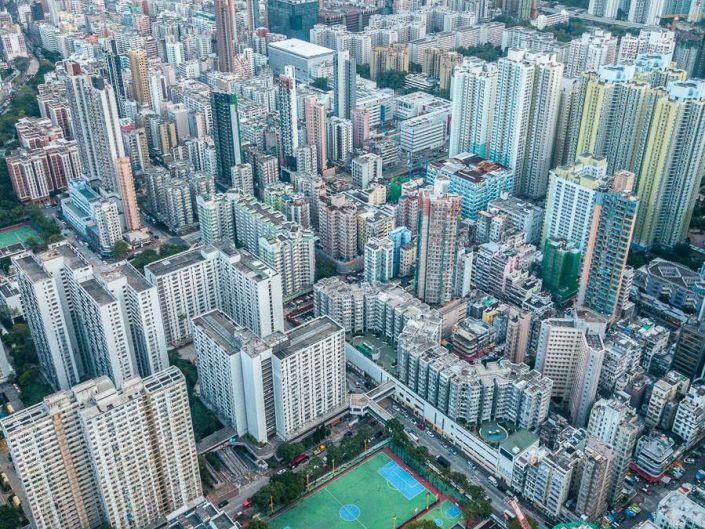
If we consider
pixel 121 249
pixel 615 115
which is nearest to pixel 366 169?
pixel 615 115

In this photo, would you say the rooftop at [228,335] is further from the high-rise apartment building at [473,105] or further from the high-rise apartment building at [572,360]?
the high-rise apartment building at [473,105]

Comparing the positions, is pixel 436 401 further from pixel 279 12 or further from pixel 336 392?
pixel 279 12

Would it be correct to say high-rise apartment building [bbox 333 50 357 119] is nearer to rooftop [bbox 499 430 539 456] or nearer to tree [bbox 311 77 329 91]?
tree [bbox 311 77 329 91]

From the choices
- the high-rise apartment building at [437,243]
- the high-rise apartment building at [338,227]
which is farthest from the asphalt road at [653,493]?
the high-rise apartment building at [338,227]

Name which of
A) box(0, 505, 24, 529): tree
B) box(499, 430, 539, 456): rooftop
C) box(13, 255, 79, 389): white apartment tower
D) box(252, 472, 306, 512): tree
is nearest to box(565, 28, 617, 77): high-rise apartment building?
box(499, 430, 539, 456): rooftop

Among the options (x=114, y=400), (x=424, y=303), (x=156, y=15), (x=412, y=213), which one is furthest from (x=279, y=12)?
(x=114, y=400)

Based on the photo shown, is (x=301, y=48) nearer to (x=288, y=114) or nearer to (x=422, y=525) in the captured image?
(x=288, y=114)

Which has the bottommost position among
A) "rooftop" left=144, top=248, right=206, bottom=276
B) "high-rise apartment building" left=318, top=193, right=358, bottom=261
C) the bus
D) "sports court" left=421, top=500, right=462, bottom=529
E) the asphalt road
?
"sports court" left=421, top=500, right=462, bottom=529
